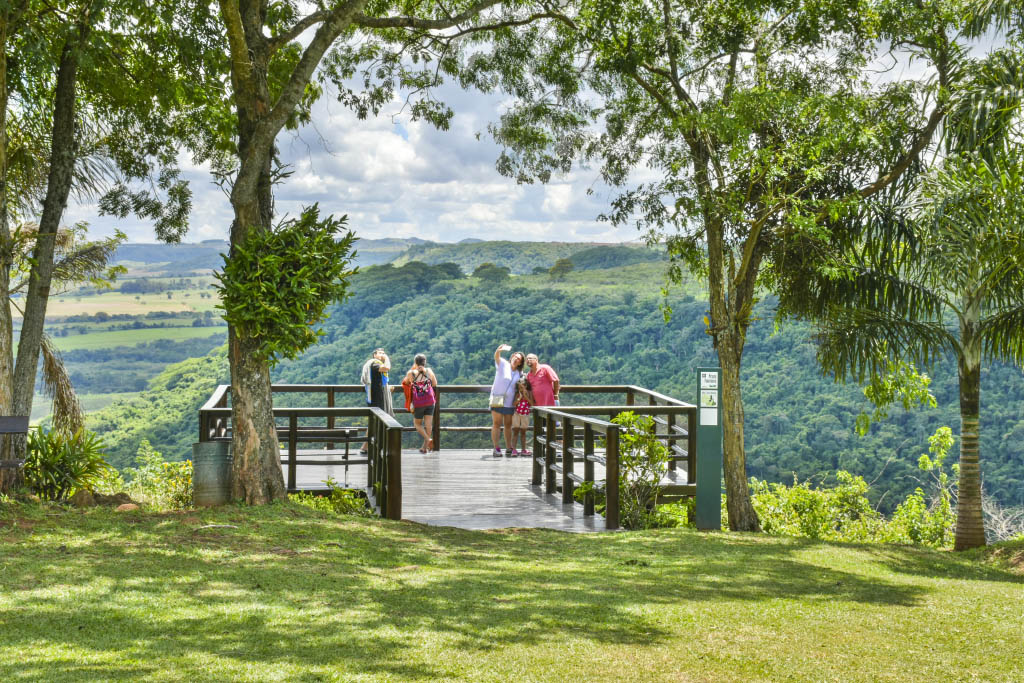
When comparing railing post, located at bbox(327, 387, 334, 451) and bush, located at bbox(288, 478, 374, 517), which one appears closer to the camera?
bush, located at bbox(288, 478, 374, 517)

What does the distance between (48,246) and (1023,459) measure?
117 ft

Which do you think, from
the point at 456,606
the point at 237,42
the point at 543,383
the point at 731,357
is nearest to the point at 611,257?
the point at 543,383

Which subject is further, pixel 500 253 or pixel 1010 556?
pixel 500 253

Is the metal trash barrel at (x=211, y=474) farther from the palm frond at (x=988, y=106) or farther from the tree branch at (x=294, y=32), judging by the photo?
the palm frond at (x=988, y=106)

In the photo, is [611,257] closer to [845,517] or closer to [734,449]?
[845,517]

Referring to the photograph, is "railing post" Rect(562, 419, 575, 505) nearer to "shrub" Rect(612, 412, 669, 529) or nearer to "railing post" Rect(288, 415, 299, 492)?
"shrub" Rect(612, 412, 669, 529)

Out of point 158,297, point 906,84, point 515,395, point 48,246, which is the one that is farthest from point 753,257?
point 158,297

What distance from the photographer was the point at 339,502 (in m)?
9.16

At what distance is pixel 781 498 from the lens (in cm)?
1376

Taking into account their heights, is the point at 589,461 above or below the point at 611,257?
below

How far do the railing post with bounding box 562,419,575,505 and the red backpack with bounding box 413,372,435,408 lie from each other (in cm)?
321

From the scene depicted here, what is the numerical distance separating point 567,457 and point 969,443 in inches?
183

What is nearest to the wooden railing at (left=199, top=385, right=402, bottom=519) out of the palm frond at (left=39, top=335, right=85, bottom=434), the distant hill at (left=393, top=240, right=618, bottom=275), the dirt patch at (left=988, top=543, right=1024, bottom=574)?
the palm frond at (left=39, top=335, right=85, bottom=434)

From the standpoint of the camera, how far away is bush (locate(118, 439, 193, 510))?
1054 centimetres
